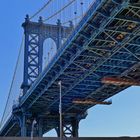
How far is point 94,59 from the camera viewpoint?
5853 centimetres

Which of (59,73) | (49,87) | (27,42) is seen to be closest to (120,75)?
(59,73)

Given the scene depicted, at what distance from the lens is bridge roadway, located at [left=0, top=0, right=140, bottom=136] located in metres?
45.8

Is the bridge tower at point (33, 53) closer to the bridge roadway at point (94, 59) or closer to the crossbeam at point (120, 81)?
the bridge roadway at point (94, 59)

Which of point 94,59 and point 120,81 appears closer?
point 94,59

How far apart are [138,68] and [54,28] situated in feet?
109

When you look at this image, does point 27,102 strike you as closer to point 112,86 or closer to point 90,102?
point 90,102

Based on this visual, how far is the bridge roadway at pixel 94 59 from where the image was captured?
45781 mm

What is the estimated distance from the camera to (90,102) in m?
78.8

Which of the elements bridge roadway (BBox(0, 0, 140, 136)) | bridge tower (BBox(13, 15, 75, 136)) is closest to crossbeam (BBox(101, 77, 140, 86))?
bridge roadway (BBox(0, 0, 140, 136))

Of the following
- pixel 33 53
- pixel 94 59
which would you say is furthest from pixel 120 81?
pixel 33 53

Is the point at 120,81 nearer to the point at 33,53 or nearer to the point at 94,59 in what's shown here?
the point at 94,59

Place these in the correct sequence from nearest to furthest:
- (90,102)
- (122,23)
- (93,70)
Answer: (122,23) < (93,70) < (90,102)

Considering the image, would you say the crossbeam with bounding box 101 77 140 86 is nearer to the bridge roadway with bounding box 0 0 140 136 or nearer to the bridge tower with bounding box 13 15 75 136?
the bridge roadway with bounding box 0 0 140 136

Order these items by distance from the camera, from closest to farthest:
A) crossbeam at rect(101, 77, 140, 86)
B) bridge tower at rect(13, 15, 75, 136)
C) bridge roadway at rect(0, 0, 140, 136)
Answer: bridge roadway at rect(0, 0, 140, 136), crossbeam at rect(101, 77, 140, 86), bridge tower at rect(13, 15, 75, 136)
